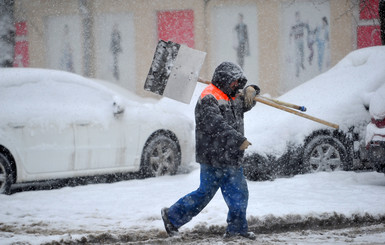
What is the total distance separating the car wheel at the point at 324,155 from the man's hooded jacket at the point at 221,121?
3.56 meters

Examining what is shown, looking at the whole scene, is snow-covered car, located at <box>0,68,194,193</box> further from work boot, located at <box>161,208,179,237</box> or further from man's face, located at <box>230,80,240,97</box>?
man's face, located at <box>230,80,240,97</box>

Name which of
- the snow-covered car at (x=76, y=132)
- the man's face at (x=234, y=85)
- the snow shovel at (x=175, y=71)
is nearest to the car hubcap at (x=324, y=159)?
the snow-covered car at (x=76, y=132)

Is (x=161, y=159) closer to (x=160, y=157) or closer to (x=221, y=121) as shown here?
(x=160, y=157)

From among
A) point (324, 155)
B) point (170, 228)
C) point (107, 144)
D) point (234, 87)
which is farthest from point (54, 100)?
point (324, 155)

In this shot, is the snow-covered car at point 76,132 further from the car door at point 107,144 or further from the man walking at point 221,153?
the man walking at point 221,153

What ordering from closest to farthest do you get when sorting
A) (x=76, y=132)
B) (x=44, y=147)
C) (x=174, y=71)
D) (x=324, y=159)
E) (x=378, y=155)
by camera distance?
(x=174, y=71) → (x=378, y=155) → (x=44, y=147) → (x=76, y=132) → (x=324, y=159)

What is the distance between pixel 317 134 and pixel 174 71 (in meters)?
3.56

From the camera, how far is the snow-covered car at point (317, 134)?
8.51 meters

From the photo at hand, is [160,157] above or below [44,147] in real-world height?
below

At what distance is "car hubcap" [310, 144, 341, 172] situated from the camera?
8789mm

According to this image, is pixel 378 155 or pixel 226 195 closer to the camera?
pixel 226 195

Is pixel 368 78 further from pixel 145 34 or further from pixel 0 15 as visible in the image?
pixel 145 34

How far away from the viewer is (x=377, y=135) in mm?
7469

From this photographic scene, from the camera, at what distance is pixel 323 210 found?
625 centimetres
